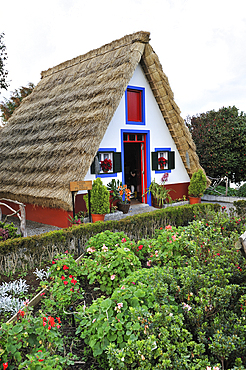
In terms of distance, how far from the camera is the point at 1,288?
405 cm

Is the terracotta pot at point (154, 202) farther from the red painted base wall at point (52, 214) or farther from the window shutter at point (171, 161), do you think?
the red painted base wall at point (52, 214)

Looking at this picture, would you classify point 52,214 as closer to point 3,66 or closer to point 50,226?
point 50,226

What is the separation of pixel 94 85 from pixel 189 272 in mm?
8565

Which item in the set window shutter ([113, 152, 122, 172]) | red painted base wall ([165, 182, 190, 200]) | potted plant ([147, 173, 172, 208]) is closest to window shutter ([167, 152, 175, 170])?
potted plant ([147, 173, 172, 208])

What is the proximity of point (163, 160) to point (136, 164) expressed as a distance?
1.40m

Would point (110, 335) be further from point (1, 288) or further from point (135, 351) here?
point (1, 288)

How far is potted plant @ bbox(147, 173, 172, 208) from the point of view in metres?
11.2

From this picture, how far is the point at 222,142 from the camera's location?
14.9m

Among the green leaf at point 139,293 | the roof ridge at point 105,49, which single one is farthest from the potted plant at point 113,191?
the green leaf at point 139,293

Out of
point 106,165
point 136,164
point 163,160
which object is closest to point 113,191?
point 106,165

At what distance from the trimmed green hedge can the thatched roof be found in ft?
7.48

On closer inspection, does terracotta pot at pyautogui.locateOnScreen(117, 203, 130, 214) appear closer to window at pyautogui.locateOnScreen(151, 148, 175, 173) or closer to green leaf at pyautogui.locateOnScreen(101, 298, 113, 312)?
window at pyautogui.locateOnScreen(151, 148, 175, 173)

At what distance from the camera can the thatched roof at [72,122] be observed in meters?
8.78

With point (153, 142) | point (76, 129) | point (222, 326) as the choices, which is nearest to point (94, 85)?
point (76, 129)
